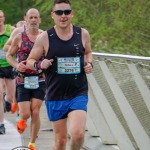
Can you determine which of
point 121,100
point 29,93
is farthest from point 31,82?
point 121,100

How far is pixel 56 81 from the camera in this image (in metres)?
8.48

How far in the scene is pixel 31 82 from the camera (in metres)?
10.9

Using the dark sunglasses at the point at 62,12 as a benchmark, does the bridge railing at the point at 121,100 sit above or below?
below

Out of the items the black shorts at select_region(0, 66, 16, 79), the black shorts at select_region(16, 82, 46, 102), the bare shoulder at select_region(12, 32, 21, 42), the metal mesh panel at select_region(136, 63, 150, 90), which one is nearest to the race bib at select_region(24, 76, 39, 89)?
the black shorts at select_region(16, 82, 46, 102)

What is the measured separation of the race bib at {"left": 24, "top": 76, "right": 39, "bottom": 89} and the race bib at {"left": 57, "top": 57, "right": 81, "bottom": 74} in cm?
249

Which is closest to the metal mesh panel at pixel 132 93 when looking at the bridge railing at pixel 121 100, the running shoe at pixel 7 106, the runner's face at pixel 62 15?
the bridge railing at pixel 121 100

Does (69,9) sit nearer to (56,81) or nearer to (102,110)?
(56,81)

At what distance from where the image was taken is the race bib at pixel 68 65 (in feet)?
27.5

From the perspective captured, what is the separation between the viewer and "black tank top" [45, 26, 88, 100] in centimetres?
842

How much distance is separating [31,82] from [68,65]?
2.62 metres

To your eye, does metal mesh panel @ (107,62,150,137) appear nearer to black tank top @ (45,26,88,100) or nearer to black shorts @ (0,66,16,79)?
black tank top @ (45,26,88,100)

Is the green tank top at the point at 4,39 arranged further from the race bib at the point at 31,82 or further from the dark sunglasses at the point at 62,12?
the dark sunglasses at the point at 62,12

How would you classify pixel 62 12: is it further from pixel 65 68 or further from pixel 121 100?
pixel 121 100

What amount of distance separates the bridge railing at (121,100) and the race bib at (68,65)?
0.75 meters
